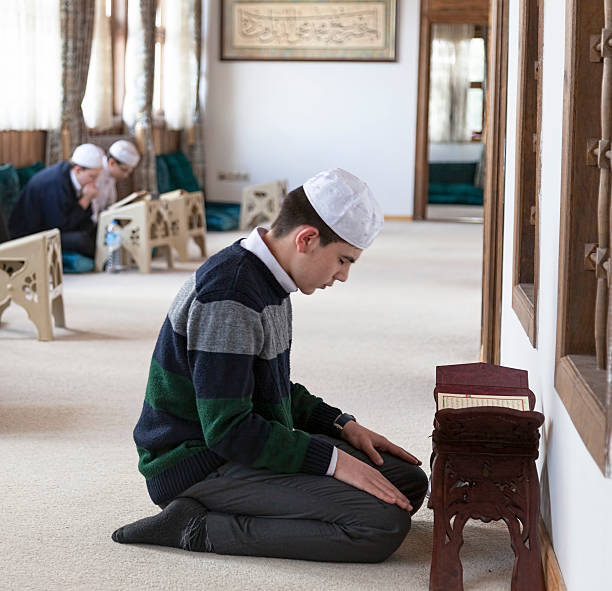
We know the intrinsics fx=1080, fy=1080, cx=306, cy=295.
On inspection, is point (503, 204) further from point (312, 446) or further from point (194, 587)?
point (194, 587)

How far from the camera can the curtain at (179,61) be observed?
1227 centimetres

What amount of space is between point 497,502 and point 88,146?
19.4 ft

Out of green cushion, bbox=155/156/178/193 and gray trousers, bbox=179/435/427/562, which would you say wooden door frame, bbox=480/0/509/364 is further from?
green cushion, bbox=155/156/178/193

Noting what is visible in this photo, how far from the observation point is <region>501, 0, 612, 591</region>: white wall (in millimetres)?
2035

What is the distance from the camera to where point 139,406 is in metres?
4.38

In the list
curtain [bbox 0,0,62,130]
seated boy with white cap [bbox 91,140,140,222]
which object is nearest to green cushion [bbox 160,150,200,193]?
curtain [bbox 0,0,62,130]

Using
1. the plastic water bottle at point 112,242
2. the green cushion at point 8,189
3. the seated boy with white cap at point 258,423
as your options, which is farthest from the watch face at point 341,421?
the green cushion at point 8,189

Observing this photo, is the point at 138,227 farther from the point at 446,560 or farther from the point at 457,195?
the point at 457,195

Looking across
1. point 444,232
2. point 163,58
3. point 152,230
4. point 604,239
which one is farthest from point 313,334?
point 163,58

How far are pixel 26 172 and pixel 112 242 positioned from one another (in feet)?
3.59

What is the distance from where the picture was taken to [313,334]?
19.9 feet

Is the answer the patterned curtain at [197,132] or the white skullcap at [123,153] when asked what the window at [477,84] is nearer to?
the patterned curtain at [197,132]

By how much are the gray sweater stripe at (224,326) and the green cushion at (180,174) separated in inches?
372

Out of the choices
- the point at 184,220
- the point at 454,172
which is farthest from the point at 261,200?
the point at 454,172
